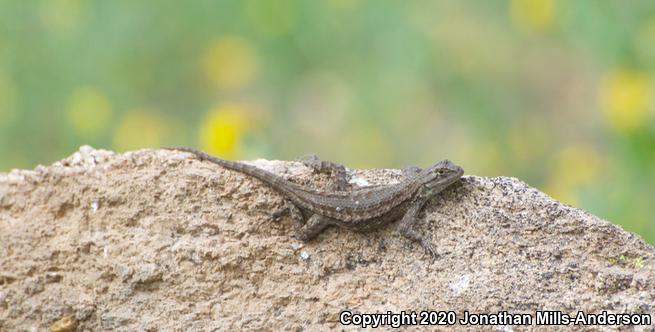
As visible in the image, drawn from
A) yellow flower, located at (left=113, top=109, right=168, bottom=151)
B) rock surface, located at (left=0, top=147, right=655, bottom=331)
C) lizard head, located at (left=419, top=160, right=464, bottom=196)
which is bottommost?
rock surface, located at (left=0, top=147, right=655, bottom=331)

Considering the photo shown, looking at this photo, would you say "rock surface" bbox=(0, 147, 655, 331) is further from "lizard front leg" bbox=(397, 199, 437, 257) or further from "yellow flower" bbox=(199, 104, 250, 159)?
"yellow flower" bbox=(199, 104, 250, 159)

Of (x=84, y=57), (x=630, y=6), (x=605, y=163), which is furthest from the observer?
(x=84, y=57)

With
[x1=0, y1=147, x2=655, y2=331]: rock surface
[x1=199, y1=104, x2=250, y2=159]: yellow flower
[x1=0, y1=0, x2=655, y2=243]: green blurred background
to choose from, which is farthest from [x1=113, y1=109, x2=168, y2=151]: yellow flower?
[x1=0, y1=147, x2=655, y2=331]: rock surface

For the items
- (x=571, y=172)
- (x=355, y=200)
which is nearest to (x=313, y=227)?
(x=355, y=200)

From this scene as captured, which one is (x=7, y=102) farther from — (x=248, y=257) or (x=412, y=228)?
Answer: (x=412, y=228)

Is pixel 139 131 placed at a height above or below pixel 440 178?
above

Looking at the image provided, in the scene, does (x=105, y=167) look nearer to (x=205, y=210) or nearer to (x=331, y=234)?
(x=205, y=210)

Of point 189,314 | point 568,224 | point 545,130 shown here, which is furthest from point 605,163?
point 189,314
